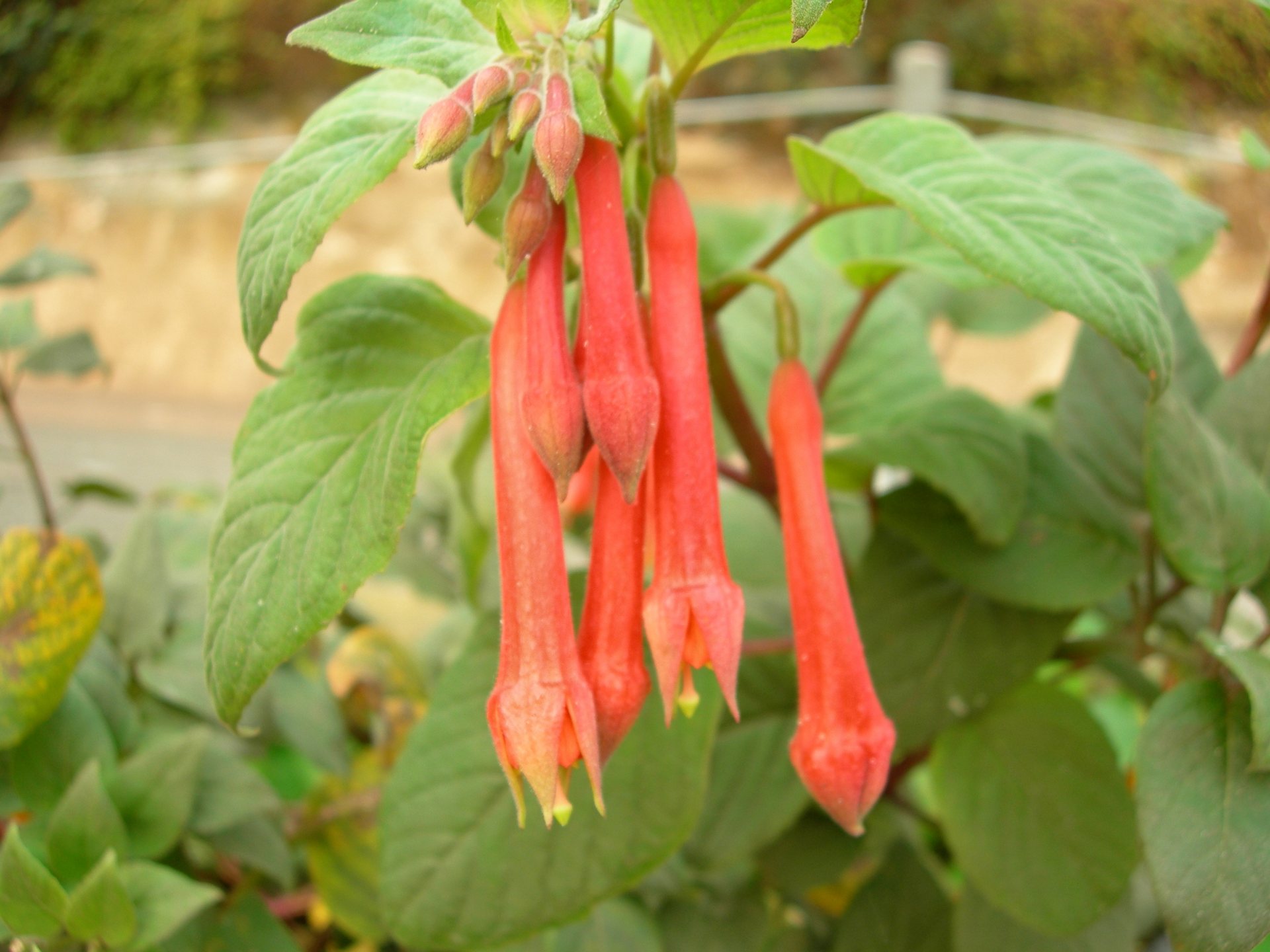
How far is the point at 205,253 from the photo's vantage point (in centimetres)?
209

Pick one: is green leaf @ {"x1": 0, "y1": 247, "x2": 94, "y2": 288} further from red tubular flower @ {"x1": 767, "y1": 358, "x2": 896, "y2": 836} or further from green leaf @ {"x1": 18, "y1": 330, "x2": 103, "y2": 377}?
red tubular flower @ {"x1": 767, "y1": 358, "x2": 896, "y2": 836}

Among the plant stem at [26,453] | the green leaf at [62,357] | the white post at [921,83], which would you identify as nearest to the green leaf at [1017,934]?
the plant stem at [26,453]

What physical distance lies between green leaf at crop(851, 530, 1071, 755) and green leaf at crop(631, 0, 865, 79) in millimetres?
265

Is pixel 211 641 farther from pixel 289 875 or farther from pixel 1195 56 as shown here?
pixel 1195 56

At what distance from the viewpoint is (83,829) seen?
40cm

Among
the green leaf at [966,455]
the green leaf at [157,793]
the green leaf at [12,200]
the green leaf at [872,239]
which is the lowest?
the green leaf at [157,793]

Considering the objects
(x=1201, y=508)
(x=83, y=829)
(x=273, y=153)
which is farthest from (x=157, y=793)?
(x=273, y=153)

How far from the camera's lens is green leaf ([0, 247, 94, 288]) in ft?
2.14

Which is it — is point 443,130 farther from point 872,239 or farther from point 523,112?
point 872,239

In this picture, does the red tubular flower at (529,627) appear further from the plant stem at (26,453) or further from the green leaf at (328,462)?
the plant stem at (26,453)

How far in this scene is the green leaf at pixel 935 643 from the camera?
1.50 feet

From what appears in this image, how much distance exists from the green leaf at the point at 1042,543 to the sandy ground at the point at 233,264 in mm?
1112

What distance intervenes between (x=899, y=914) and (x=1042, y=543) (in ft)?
0.78

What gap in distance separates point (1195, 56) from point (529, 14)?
165cm
